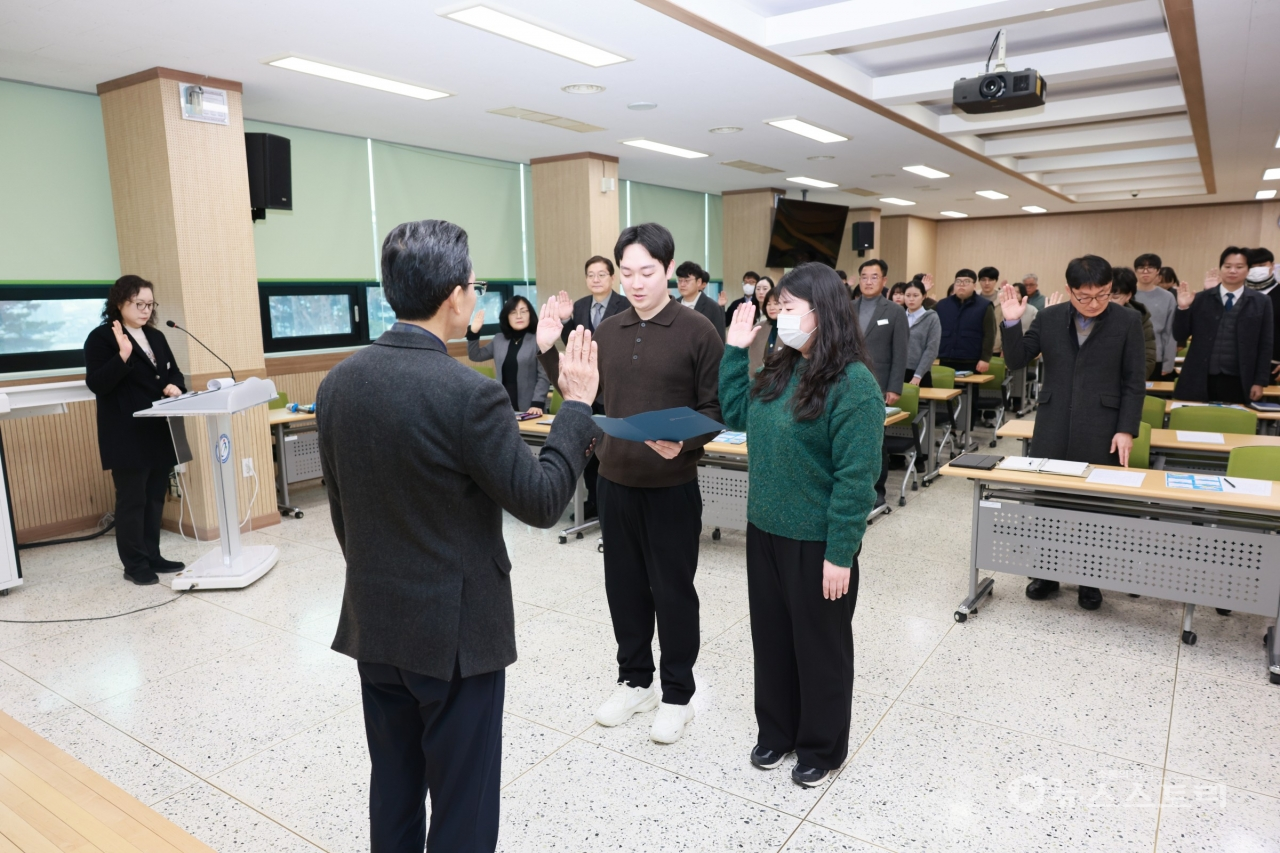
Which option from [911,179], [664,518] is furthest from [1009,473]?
[911,179]

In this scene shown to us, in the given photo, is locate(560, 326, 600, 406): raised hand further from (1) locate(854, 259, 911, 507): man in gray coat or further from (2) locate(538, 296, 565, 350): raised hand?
(1) locate(854, 259, 911, 507): man in gray coat

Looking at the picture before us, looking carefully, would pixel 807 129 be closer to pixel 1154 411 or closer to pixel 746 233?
pixel 1154 411

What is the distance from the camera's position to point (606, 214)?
27.6ft

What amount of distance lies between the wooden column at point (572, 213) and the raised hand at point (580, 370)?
6.65 m

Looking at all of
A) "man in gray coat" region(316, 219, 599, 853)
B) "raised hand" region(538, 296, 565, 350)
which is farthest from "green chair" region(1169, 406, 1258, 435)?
"man in gray coat" region(316, 219, 599, 853)

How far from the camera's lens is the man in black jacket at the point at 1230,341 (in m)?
5.26

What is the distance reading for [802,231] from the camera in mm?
11812

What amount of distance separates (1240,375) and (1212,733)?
3.48 metres

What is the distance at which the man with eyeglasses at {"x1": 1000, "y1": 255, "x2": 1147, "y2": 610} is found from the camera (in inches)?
150

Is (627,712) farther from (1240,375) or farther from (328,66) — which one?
(1240,375)

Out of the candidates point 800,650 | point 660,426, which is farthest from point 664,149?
point 800,650

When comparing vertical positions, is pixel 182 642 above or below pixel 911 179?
below

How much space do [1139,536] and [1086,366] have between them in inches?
33.3

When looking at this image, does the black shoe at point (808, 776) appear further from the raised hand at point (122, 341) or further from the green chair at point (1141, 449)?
the raised hand at point (122, 341)
